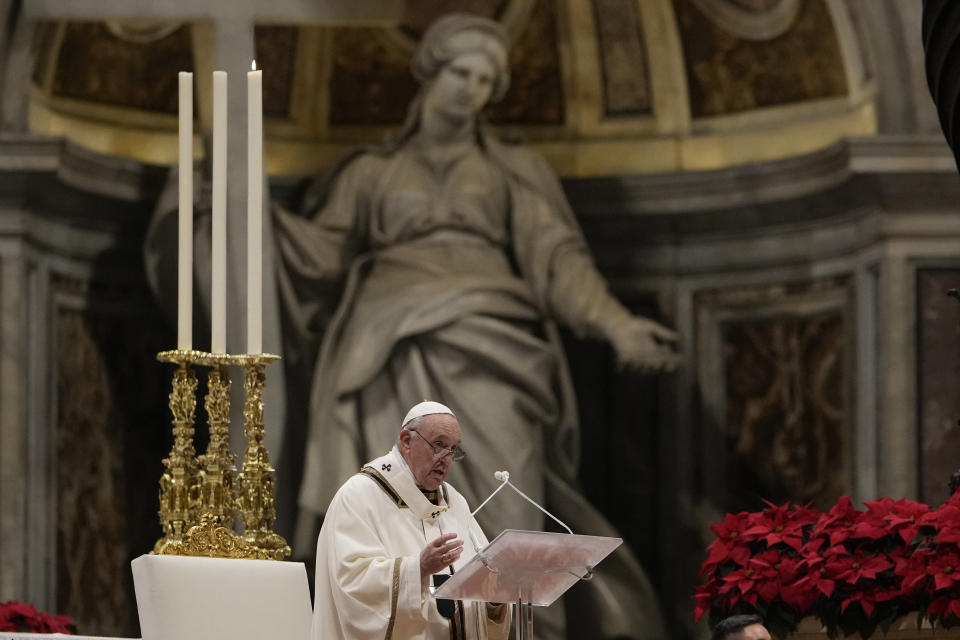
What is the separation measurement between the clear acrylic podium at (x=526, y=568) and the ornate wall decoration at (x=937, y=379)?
4.65m

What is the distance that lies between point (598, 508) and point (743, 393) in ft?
3.14

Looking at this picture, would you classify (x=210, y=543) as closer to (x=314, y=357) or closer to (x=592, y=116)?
(x=314, y=357)

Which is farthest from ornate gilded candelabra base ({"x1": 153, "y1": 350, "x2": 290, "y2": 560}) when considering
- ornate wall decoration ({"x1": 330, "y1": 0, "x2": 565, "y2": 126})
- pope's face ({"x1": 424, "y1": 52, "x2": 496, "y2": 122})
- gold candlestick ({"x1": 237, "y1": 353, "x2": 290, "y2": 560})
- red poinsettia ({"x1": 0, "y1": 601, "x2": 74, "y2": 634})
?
ornate wall decoration ({"x1": 330, "y1": 0, "x2": 565, "y2": 126})

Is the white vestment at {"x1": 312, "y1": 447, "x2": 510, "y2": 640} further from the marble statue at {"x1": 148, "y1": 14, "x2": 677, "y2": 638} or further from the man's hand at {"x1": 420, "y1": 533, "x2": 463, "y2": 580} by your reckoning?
the marble statue at {"x1": 148, "y1": 14, "x2": 677, "y2": 638}

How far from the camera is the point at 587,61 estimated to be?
1055 cm

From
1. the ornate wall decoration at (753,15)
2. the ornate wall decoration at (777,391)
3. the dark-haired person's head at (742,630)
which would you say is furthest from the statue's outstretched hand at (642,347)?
the dark-haired person's head at (742,630)

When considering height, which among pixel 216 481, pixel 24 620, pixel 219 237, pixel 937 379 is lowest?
pixel 24 620

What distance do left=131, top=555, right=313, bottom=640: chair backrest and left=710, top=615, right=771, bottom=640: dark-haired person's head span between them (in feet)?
4.72

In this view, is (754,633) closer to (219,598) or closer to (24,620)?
(219,598)

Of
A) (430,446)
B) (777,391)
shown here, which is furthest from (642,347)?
Answer: (430,446)

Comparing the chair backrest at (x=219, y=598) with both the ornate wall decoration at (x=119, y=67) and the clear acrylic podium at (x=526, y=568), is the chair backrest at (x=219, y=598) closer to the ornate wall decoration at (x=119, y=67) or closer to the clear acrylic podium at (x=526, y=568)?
the clear acrylic podium at (x=526, y=568)

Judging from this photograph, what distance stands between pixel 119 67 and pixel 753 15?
329cm

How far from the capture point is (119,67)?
10227mm

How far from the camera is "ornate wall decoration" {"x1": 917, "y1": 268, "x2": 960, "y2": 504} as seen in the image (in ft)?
30.5
